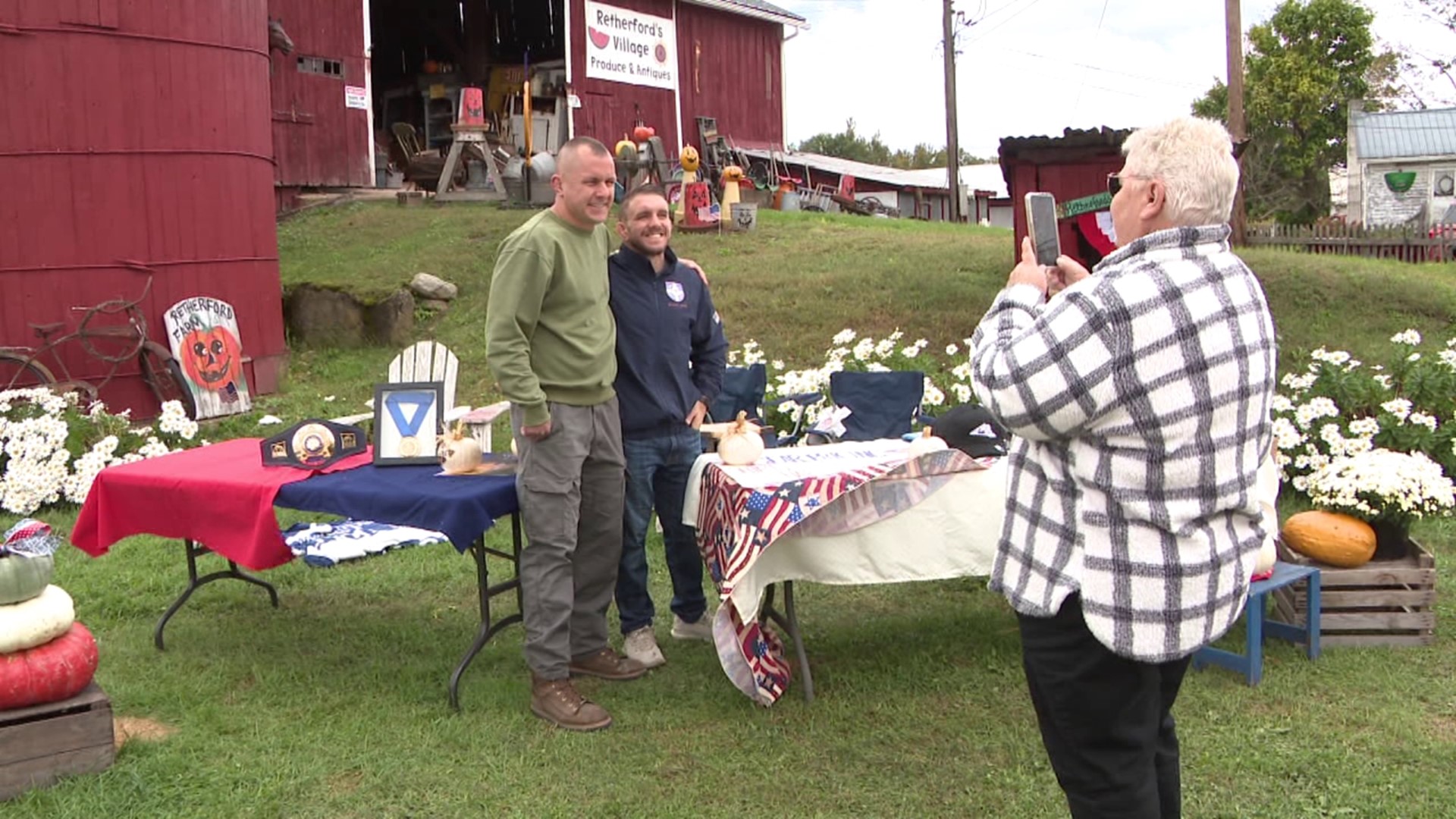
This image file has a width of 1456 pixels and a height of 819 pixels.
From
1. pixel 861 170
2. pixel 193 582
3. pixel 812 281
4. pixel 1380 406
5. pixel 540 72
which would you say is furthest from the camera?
pixel 861 170

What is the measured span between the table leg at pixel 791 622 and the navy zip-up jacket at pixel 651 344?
2.35 ft

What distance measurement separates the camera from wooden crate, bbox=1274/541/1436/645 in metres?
4.57

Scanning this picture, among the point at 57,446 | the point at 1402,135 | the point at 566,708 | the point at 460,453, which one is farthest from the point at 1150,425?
the point at 1402,135

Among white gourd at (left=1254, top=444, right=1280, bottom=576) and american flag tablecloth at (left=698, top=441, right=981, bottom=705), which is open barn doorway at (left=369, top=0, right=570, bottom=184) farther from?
white gourd at (left=1254, top=444, right=1280, bottom=576)

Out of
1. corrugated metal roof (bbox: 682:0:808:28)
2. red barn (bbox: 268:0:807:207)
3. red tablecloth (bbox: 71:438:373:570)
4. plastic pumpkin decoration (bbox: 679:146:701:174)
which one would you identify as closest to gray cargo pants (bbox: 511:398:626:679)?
red tablecloth (bbox: 71:438:373:570)

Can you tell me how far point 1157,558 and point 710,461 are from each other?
7.89 feet

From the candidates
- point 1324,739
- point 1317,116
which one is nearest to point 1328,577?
point 1324,739

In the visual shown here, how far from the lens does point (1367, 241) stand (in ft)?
58.0

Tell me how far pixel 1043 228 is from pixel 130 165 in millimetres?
9204

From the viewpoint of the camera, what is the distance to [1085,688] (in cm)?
228

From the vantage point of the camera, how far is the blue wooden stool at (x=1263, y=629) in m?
4.18

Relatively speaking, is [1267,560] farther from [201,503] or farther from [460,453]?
[201,503]

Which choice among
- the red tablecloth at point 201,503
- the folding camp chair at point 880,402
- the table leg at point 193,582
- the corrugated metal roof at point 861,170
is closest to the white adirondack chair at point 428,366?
the table leg at point 193,582

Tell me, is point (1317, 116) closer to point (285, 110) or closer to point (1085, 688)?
point (285, 110)
